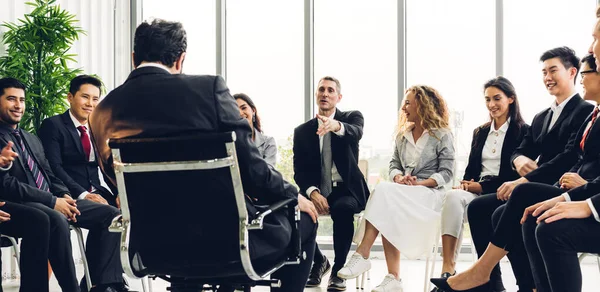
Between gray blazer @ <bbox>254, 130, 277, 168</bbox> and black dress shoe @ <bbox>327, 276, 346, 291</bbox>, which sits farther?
gray blazer @ <bbox>254, 130, 277, 168</bbox>

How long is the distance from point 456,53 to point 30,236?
4408 millimetres

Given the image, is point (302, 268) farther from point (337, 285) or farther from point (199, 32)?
point (199, 32)

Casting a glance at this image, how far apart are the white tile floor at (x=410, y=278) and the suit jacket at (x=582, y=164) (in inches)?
43.0

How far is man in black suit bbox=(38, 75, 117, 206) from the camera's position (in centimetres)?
455

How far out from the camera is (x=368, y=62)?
271 inches

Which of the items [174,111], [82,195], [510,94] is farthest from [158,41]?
[510,94]

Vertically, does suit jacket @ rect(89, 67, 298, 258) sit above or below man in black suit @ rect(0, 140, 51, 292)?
above

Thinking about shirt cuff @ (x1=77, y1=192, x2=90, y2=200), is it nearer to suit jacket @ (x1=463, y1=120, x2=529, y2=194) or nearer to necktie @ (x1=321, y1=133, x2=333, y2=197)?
necktie @ (x1=321, y1=133, x2=333, y2=197)

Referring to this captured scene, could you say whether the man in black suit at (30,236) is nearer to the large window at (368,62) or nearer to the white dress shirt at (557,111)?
the white dress shirt at (557,111)

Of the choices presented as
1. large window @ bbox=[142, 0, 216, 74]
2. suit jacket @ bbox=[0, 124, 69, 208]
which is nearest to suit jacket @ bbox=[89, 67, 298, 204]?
suit jacket @ bbox=[0, 124, 69, 208]

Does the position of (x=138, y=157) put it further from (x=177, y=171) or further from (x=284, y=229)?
(x=284, y=229)

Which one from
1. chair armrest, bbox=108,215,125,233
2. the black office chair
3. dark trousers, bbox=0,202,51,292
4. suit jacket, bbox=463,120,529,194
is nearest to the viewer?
the black office chair

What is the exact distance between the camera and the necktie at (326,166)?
16.9ft

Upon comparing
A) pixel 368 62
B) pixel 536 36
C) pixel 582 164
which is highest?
pixel 536 36
